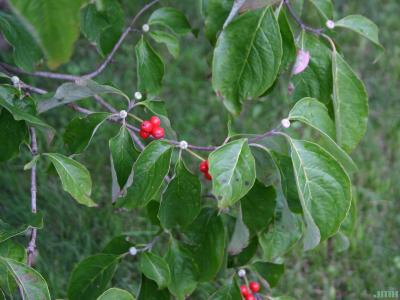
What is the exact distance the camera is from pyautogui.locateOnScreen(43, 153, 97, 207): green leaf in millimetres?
1257

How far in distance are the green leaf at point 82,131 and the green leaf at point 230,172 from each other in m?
0.31

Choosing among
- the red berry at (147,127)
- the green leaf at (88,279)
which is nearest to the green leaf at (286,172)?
the red berry at (147,127)

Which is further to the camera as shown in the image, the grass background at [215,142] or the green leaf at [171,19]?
the grass background at [215,142]

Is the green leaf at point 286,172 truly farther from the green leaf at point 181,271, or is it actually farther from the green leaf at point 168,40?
the green leaf at point 168,40

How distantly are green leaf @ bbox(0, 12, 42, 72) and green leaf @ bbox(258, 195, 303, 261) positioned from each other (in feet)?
2.42

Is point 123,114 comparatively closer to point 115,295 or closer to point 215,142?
point 115,295

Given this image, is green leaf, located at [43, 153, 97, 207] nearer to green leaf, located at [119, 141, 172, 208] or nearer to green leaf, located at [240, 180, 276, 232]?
green leaf, located at [119, 141, 172, 208]

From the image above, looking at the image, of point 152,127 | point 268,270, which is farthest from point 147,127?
point 268,270

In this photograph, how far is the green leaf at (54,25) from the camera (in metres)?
0.43

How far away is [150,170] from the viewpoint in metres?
1.20

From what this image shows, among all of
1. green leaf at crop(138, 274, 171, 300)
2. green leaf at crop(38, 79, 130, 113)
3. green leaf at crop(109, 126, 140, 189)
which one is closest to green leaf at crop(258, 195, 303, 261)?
green leaf at crop(138, 274, 171, 300)

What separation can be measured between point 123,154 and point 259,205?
0.31m

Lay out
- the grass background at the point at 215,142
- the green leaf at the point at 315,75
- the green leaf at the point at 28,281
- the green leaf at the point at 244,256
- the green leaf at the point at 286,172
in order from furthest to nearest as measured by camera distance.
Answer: the grass background at the point at 215,142 → the green leaf at the point at 244,256 → the green leaf at the point at 315,75 → the green leaf at the point at 286,172 → the green leaf at the point at 28,281

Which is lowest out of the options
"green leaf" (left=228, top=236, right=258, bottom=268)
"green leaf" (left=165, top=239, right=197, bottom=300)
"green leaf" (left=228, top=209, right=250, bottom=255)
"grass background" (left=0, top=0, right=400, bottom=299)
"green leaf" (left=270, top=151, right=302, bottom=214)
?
"grass background" (left=0, top=0, right=400, bottom=299)
